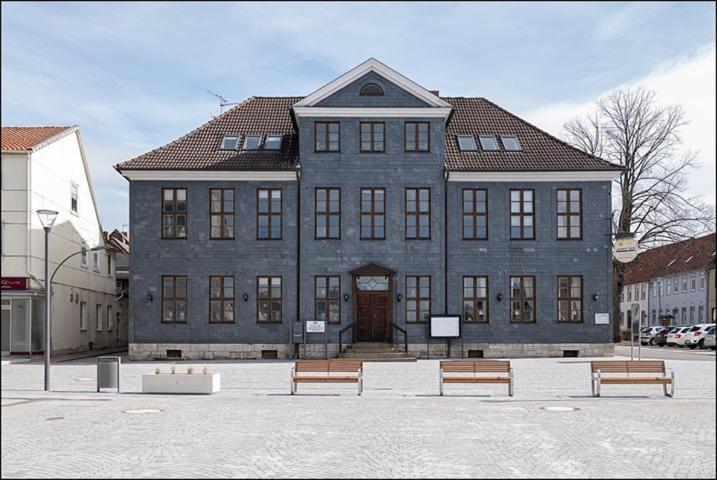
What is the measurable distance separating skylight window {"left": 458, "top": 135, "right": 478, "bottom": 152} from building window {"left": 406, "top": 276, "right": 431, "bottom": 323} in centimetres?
646

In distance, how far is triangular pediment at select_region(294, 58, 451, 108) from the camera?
39.2 m

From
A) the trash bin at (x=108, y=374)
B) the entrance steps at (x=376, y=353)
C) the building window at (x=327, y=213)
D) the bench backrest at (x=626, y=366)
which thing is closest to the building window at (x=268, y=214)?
the building window at (x=327, y=213)

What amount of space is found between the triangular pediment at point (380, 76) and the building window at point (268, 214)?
4.21 metres

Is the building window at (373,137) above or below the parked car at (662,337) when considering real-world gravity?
above

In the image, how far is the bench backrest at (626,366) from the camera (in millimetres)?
22016

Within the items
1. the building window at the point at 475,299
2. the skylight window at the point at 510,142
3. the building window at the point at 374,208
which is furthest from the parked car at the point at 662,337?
the building window at the point at 374,208

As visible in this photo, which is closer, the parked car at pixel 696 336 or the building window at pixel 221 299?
the building window at pixel 221 299

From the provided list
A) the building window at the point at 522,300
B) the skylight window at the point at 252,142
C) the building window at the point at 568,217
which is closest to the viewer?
the building window at the point at 522,300

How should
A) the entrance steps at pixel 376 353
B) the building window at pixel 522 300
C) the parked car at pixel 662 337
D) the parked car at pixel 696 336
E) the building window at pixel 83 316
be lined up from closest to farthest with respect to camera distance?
the entrance steps at pixel 376 353 < the building window at pixel 522 300 < the building window at pixel 83 316 < the parked car at pixel 696 336 < the parked car at pixel 662 337

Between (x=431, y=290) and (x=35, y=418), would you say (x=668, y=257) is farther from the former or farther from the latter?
(x=35, y=418)

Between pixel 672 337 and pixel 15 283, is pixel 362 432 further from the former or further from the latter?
pixel 672 337

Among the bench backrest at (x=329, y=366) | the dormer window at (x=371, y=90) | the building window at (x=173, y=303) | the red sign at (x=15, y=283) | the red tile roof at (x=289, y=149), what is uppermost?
the dormer window at (x=371, y=90)

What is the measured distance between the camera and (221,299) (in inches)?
1555

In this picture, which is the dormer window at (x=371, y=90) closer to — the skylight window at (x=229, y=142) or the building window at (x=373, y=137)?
the building window at (x=373, y=137)
